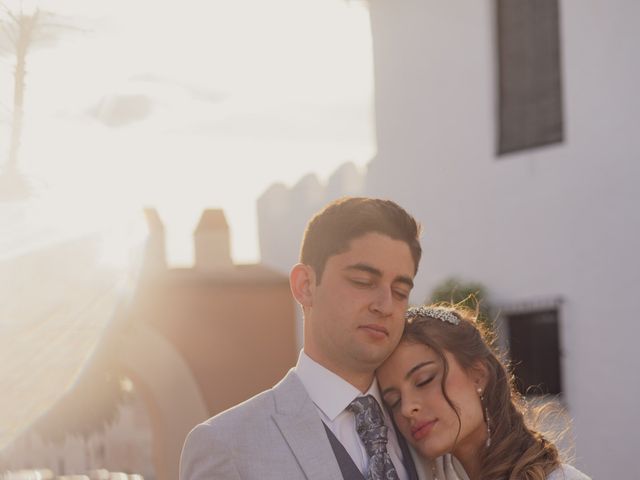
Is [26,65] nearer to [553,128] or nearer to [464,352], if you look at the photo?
[464,352]

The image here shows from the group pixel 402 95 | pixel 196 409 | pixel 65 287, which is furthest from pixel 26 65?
pixel 196 409

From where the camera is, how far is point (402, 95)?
14312mm

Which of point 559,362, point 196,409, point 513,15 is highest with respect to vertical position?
point 513,15

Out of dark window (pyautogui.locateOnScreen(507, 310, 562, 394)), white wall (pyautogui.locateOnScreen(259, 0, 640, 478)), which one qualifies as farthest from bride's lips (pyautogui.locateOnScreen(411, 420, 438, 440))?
dark window (pyautogui.locateOnScreen(507, 310, 562, 394))

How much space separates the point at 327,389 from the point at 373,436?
0.22 m

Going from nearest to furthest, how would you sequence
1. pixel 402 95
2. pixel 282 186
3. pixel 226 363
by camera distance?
pixel 402 95 < pixel 226 363 < pixel 282 186

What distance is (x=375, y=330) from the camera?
4215mm

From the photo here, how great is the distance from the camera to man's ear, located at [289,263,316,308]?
4.36 meters

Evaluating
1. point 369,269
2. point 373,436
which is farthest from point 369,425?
point 369,269

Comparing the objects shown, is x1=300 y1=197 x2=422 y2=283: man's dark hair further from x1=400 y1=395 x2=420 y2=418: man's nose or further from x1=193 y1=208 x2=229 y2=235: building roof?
x1=193 y1=208 x2=229 y2=235: building roof

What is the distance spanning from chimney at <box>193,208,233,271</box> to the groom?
41.1 feet

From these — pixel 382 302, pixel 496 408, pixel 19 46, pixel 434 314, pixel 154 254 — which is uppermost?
pixel 19 46

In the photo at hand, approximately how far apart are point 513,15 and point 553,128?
1253 mm

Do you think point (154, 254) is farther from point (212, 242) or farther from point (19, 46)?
point (19, 46)
